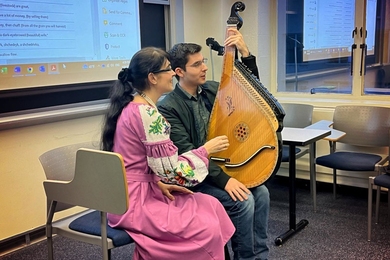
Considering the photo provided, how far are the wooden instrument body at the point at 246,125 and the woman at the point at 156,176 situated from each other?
0.66 feet

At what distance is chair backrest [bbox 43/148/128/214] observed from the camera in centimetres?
152

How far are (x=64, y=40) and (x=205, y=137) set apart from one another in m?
1.28

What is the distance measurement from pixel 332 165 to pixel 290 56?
141 cm

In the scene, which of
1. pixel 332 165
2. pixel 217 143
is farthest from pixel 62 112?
pixel 332 165

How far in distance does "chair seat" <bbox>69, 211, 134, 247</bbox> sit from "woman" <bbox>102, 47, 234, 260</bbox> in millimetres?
29

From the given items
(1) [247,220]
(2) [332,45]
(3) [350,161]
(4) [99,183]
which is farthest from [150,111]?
(2) [332,45]

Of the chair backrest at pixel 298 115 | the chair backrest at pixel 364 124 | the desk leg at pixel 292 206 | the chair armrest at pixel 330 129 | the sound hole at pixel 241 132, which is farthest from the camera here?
the chair backrest at pixel 298 115

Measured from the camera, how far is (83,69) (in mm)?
2957

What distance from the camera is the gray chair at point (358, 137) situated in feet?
9.93

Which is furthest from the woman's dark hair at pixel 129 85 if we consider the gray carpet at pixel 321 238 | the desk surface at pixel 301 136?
the gray carpet at pixel 321 238

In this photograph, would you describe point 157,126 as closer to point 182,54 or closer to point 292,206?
point 182,54

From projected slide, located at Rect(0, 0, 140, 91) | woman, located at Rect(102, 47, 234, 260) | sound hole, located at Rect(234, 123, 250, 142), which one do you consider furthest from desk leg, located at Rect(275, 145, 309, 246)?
projected slide, located at Rect(0, 0, 140, 91)

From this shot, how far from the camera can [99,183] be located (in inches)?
62.4

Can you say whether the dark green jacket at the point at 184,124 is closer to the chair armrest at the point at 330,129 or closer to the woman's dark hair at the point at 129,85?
the woman's dark hair at the point at 129,85
